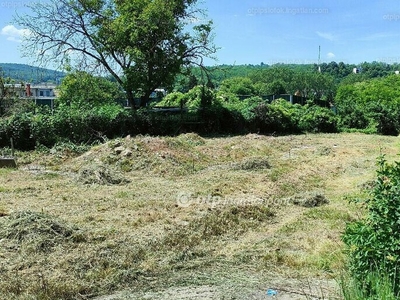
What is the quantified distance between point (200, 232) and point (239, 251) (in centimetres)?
81

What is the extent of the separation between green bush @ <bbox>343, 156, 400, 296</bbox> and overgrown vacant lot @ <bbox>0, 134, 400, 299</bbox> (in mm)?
576

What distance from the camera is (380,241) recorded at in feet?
10.1

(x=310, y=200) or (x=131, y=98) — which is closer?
(x=310, y=200)

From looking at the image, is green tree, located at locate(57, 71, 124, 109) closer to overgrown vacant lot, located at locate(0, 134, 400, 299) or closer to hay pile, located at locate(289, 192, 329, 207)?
overgrown vacant lot, located at locate(0, 134, 400, 299)

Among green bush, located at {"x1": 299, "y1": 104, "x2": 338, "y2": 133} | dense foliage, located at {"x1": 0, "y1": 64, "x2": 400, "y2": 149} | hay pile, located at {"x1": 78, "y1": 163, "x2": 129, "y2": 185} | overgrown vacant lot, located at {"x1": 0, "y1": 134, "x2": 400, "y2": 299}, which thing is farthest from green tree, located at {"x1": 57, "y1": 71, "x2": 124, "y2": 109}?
hay pile, located at {"x1": 78, "y1": 163, "x2": 129, "y2": 185}

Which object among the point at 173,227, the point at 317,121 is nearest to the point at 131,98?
the point at 317,121

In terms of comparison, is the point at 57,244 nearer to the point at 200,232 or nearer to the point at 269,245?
the point at 200,232

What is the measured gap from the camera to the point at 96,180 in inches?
357

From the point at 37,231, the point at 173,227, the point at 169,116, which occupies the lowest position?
the point at 173,227

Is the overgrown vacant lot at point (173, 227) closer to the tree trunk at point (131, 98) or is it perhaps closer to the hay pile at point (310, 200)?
the hay pile at point (310, 200)

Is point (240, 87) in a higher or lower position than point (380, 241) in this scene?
higher

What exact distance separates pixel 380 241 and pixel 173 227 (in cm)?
333

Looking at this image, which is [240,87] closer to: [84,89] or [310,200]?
[84,89]

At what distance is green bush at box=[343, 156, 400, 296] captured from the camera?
9.97 ft
